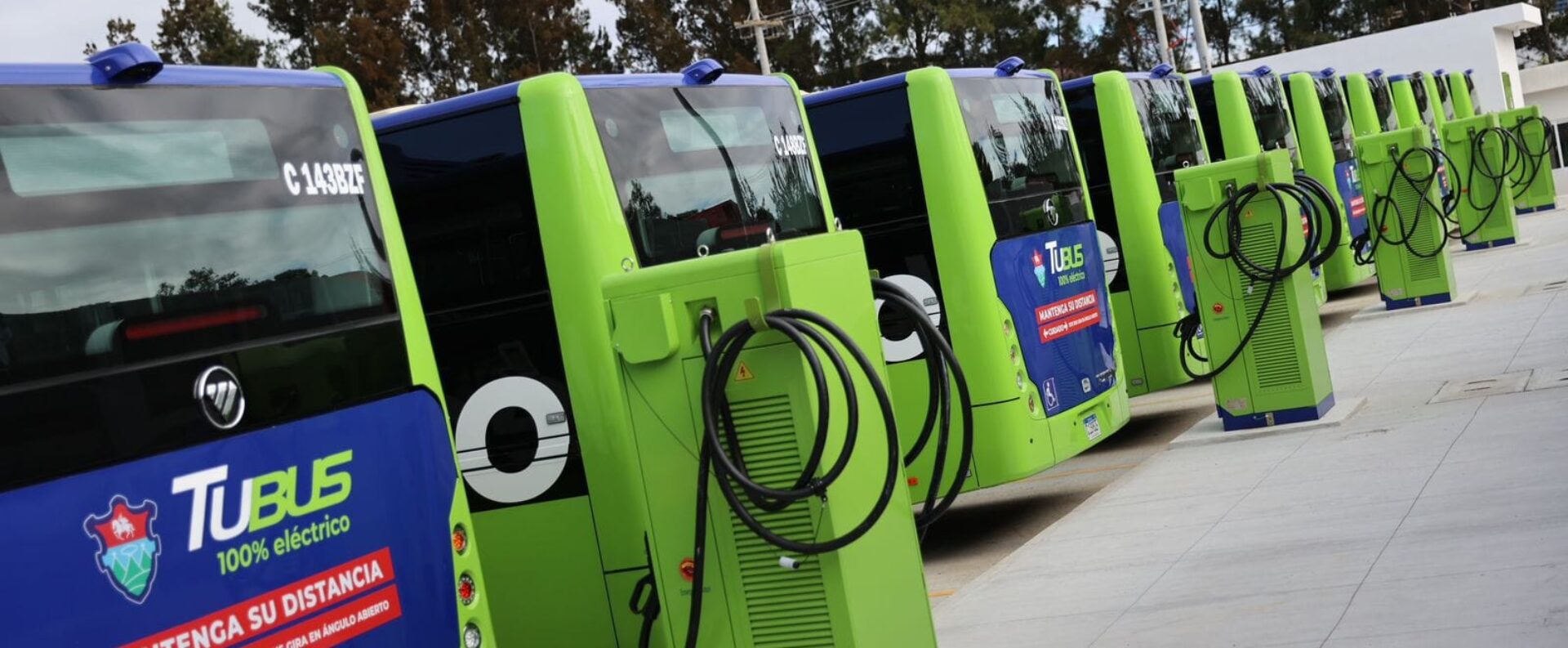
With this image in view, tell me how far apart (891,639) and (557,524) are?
6.38 ft

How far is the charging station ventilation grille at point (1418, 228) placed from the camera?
18.4 m

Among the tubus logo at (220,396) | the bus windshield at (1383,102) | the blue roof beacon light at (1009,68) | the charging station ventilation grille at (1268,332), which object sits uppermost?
the blue roof beacon light at (1009,68)

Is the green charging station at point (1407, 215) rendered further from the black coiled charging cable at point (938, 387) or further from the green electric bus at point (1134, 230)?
the black coiled charging cable at point (938, 387)

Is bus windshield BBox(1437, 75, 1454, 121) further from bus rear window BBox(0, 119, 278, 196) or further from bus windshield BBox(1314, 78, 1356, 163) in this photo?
bus rear window BBox(0, 119, 278, 196)

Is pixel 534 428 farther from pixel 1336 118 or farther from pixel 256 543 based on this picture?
pixel 1336 118

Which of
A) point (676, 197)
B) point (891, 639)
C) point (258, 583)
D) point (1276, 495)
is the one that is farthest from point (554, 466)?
point (1276, 495)

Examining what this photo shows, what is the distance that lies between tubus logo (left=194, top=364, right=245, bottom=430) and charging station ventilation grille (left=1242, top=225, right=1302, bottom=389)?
8780 millimetres

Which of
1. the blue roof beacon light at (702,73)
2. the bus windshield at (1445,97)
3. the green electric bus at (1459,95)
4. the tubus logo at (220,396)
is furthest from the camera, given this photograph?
the green electric bus at (1459,95)

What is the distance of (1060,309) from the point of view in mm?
11188

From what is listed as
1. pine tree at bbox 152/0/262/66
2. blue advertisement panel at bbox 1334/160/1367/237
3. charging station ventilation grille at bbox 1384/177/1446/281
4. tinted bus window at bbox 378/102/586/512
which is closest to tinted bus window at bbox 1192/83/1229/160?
charging station ventilation grille at bbox 1384/177/1446/281

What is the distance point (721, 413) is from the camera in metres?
5.82

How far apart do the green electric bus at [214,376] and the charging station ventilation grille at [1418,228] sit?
593 inches

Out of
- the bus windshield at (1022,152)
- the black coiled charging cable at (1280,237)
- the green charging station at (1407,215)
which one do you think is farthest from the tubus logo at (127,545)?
the green charging station at (1407,215)

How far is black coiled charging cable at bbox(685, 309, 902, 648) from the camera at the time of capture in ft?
18.0
